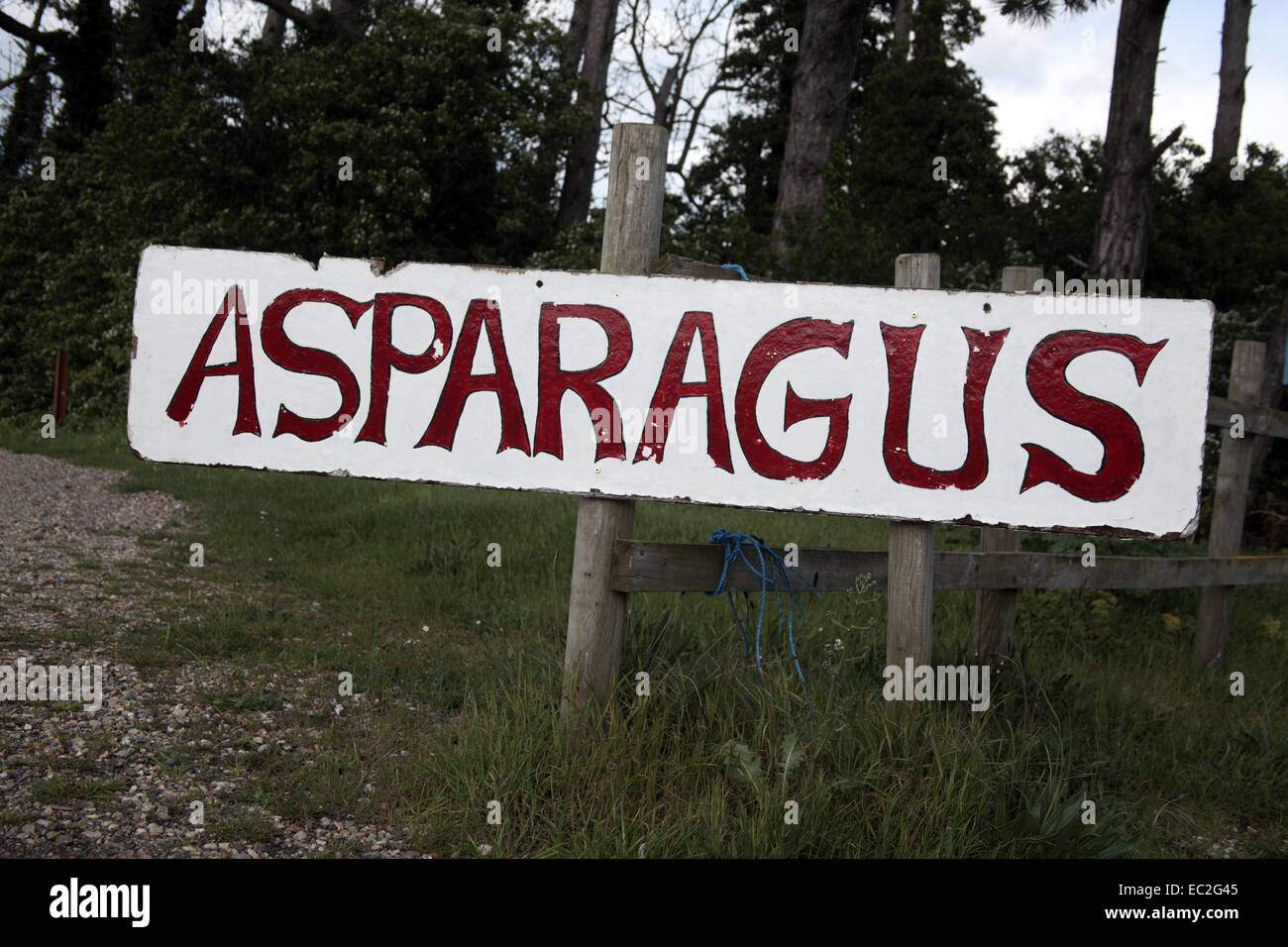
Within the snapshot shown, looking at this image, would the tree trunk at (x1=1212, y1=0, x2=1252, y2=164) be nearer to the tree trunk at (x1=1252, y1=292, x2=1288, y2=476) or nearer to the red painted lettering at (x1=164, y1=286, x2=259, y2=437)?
the tree trunk at (x1=1252, y1=292, x2=1288, y2=476)

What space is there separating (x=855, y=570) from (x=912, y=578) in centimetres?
43

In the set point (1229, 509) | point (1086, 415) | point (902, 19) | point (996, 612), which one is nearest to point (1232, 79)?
point (902, 19)

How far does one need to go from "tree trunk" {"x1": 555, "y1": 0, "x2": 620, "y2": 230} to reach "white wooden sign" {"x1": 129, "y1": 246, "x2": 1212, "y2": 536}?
15.3 meters

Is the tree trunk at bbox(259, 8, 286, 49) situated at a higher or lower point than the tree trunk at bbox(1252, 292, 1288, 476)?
higher

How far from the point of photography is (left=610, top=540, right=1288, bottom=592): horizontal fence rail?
345 cm

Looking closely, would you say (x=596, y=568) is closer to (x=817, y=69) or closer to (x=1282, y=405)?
(x=1282, y=405)

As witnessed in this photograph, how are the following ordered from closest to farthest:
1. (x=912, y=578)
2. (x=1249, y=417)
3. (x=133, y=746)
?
1. (x=912, y=578)
2. (x=133, y=746)
3. (x=1249, y=417)

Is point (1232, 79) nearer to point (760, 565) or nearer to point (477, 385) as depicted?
point (760, 565)

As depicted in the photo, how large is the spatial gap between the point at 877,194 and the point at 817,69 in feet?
9.18

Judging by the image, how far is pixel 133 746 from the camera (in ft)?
11.7

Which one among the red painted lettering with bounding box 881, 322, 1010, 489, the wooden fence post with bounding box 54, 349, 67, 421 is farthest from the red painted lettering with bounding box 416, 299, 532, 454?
the wooden fence post with bounding box 54, 349, 67, 421

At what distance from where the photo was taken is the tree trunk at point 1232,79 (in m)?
14.5

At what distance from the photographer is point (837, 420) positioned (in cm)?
331
